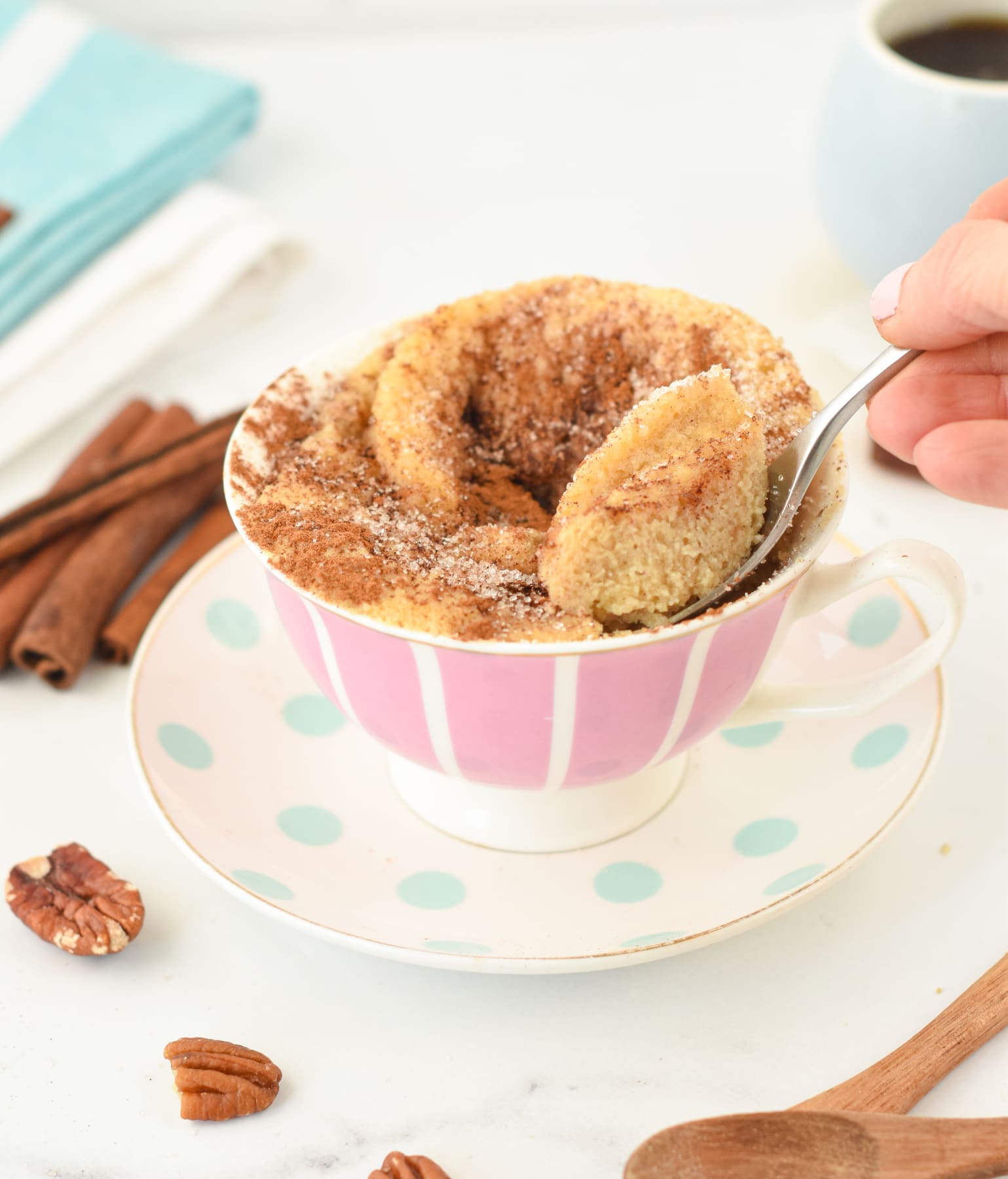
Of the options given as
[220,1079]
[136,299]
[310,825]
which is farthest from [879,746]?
[136,299]

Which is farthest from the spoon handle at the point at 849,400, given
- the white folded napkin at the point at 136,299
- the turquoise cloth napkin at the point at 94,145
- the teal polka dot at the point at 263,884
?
the turquoise cloth napkin at the point at 94,145

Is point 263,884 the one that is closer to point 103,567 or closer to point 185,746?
point 185,746

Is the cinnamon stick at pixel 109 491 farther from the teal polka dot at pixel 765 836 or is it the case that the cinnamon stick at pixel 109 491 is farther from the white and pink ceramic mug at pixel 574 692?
the teal polka dot at pixel 765 836

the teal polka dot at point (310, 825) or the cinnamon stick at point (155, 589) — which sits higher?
the cinnamon stick at point (155, 589)

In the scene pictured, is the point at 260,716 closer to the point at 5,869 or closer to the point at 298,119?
the point at 5,869

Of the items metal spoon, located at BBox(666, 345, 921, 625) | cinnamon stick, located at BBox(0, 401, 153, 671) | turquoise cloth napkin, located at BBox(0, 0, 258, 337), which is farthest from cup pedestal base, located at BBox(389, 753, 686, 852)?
turquoise cloth napkin, located at BBox(0, 0, 258, 337)

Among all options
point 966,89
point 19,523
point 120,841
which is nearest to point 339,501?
point 120,841
